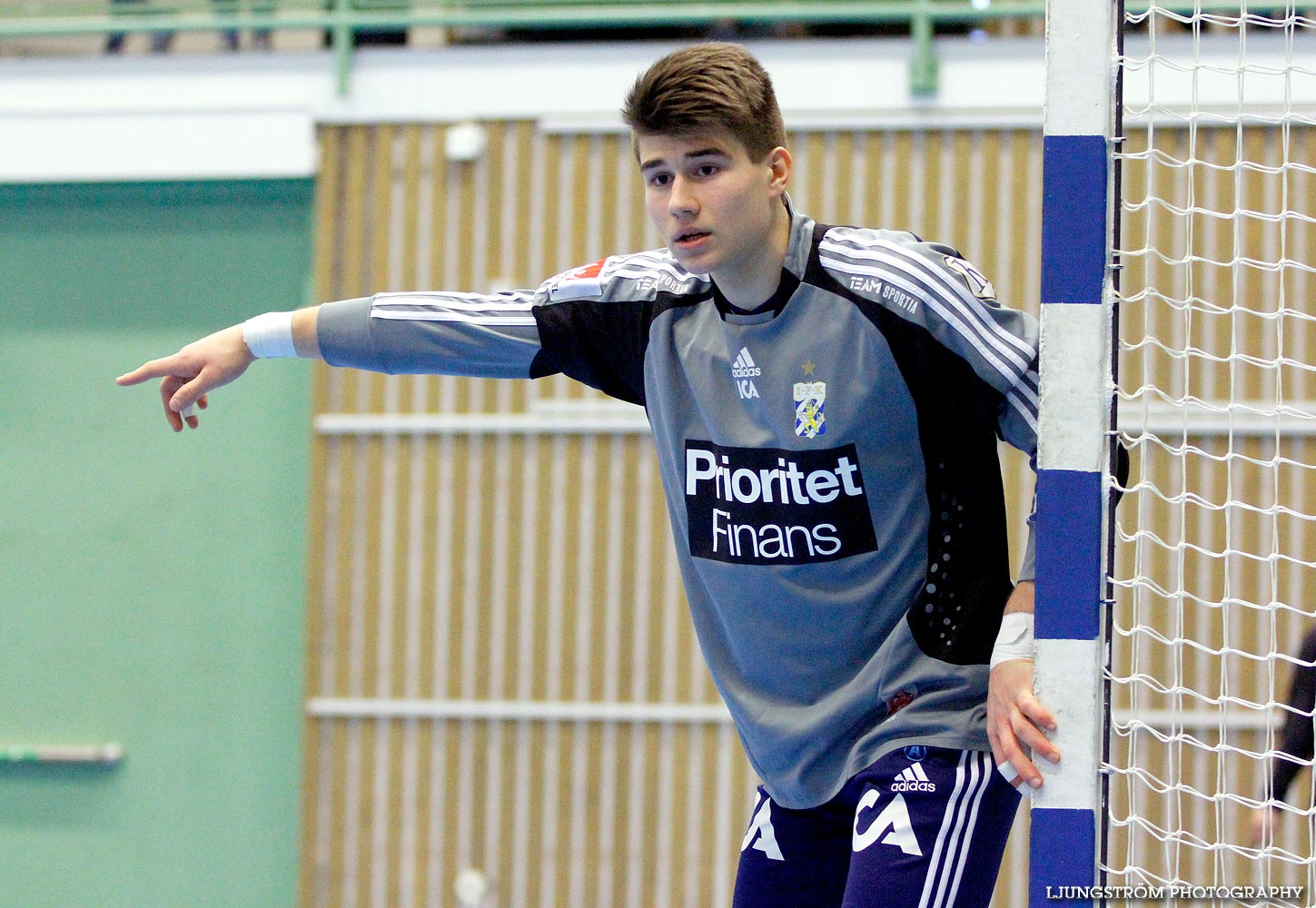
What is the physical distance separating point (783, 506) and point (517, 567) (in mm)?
4189

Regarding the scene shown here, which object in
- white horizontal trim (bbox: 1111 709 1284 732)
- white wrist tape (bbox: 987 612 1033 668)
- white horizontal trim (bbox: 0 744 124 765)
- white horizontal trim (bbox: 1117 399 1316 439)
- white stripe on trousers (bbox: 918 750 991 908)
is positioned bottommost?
white horizontal trim (bbox: 0 744 124 765)

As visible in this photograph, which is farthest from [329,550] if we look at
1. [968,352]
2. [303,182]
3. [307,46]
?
[968,352]

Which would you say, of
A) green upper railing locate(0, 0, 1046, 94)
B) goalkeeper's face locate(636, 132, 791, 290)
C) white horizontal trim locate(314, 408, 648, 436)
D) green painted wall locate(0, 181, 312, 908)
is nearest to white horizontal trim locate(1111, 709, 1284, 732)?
white horizontal trim locate(314, 408, 648, 436)

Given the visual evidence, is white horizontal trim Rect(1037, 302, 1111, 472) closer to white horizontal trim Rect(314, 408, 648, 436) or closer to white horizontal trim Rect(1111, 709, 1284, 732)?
white horizontal trim Rect(1111, 709, 1284, 732)

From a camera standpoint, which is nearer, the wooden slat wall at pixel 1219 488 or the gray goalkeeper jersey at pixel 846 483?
the gray goalkeeper jersey at pixel 846 483

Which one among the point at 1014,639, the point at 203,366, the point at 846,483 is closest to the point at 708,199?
the point at 846,483

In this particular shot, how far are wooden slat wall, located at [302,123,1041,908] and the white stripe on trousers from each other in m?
4.09

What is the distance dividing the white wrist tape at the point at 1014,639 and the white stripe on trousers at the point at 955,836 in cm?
17

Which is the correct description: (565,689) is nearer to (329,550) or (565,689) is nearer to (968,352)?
(329,550)

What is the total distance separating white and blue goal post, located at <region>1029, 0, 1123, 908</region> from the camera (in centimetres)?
185

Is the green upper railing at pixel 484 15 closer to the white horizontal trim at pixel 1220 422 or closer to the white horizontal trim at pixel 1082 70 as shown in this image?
the white horizontal trim at pixel 1220 422

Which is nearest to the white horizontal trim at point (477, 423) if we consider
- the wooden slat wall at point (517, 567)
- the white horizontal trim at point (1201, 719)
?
the wooden slat wall at point (517, 567)

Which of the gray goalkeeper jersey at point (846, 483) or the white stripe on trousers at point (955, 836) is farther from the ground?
the gray goalkeeper jersey at point (846, 483)

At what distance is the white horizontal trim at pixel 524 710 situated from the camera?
605 cm
